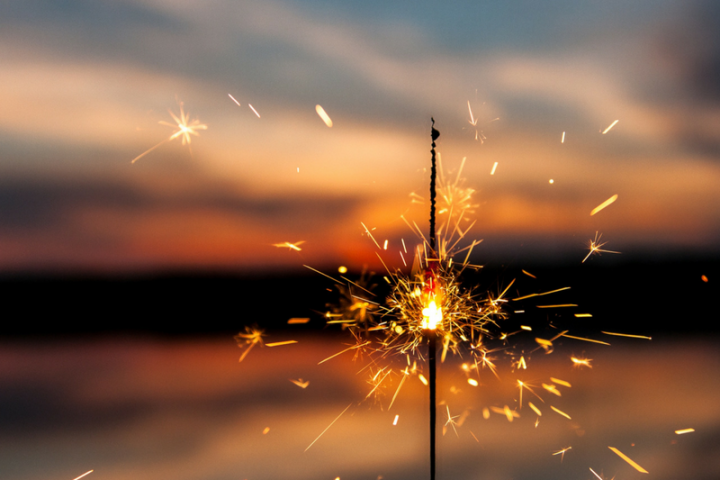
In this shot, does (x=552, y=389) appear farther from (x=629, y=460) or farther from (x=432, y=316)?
(x=432, y=316)

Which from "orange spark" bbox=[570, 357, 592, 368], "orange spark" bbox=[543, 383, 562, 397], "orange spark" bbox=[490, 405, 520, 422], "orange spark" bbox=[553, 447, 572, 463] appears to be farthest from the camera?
"orange spark" bbox=[570, 357, 592, 368]

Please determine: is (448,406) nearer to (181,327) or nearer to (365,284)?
(365,284)

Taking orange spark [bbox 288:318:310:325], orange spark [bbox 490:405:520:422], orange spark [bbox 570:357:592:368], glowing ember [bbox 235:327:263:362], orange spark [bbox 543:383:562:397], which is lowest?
orange spark [bbox 490:405:520:422]

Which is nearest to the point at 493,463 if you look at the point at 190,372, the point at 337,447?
the point at 337,447

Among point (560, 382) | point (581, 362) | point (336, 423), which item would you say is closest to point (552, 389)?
point (560, 382)

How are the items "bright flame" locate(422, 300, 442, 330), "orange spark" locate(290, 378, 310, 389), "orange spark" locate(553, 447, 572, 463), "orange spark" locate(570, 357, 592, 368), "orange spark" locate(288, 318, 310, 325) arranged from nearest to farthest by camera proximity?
"bright flame" locate(422, 300, 442, 330), "orange spark" locate(553, 447, 572, 463), "orange spark" locate(290, 378, 310, 389), "orange spark" locate(570, 357, 592, 368), "orange spark" locate(288, 318, 310, 325)

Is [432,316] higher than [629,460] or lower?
higher

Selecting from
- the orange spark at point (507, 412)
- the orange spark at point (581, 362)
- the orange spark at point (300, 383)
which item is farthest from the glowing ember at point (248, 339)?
the orange spark at point (581, 362)

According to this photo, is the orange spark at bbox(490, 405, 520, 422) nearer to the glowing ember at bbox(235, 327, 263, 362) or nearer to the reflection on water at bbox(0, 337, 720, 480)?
the reflection on water at bbox(0, 337, 720, 480)

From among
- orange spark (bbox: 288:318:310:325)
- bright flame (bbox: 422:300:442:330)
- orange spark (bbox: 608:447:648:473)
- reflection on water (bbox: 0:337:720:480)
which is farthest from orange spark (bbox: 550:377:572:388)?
orange spark (bbox: 288:318:310:325)

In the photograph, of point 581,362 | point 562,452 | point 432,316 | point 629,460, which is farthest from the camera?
point 581,362
